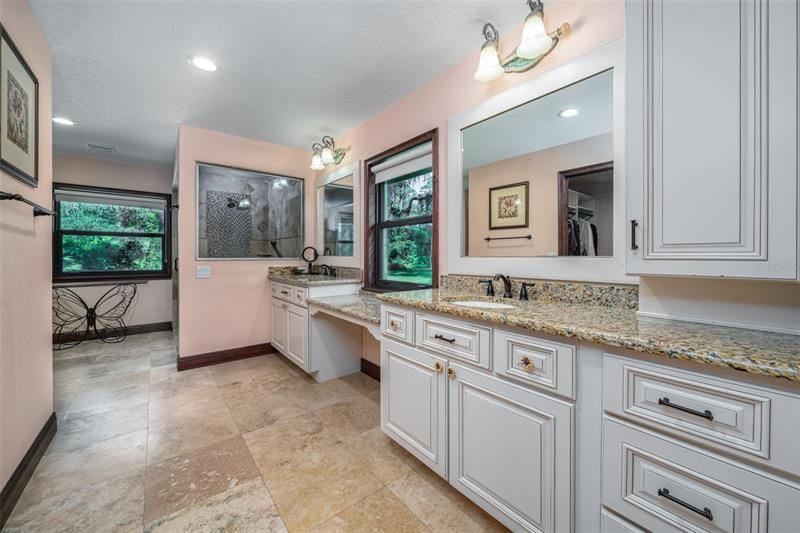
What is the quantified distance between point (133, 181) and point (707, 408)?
6077 mm

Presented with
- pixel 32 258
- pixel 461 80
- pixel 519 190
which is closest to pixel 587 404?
pixel 519 190

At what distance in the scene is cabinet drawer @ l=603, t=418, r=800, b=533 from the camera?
0.75m

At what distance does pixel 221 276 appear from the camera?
3514 mm

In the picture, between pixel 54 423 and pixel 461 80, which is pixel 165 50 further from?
pixel 54 423

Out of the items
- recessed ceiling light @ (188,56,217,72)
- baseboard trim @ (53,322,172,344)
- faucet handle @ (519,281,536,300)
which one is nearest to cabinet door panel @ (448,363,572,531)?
faucet handle @ (519,281,536,300)

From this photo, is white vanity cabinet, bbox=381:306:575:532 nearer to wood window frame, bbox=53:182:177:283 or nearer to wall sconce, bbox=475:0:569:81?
wall sconce, bbox=475:0:569:81

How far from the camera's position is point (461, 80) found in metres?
2.20

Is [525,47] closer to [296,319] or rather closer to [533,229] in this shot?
[533,229]

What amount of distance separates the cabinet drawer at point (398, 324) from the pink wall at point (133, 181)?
14.6 ft

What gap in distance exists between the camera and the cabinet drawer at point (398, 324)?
1.73m

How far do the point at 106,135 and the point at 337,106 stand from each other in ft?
8.71

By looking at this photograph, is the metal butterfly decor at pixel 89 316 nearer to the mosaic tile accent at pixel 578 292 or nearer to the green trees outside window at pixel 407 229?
the green trees outside window at pixel 407 229

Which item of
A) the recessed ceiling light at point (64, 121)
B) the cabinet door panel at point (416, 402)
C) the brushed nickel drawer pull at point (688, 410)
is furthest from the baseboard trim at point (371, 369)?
the recessed ceiling light at point (64, 121)

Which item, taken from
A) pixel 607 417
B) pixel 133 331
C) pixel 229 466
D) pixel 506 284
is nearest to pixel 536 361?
pixel 607 417
